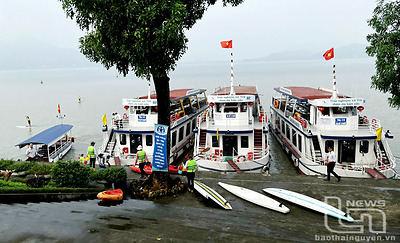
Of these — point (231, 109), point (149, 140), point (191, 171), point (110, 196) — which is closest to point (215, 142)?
point (231, 109)

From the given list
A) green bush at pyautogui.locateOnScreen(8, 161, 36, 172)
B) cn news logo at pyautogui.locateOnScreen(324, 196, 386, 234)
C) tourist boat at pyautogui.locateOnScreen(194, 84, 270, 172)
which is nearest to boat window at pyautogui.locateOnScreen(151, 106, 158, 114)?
tourist boat at pyautogui.locateOnScreen(194, 84, 270, 172)

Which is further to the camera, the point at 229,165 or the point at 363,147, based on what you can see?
the point at 229,165

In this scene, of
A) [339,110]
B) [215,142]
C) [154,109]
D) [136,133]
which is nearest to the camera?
A: [339,110]

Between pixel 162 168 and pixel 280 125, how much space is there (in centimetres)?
2027

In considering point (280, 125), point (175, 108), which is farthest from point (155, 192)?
point (280, 125)

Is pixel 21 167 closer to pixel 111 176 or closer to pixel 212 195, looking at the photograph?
Answer: pixel 111 176

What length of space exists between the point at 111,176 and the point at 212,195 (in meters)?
4.63

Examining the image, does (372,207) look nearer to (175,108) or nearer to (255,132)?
(255,132)

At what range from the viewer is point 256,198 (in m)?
11.8

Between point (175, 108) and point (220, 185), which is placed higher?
point (175, 108)

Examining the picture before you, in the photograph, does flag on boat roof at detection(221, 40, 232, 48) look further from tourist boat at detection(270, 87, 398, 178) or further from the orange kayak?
the orange kayak

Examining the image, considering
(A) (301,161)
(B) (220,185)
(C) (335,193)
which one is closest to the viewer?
(C) (335,193)

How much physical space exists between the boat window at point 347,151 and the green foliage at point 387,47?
541 centimetres

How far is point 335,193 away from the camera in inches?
489
